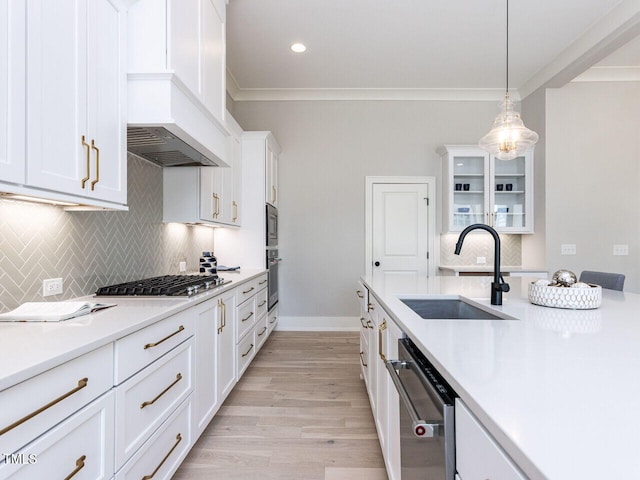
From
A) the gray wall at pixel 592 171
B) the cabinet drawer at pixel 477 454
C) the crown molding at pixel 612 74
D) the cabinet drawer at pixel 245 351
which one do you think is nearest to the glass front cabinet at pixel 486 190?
the gray wall at pixel 592 171

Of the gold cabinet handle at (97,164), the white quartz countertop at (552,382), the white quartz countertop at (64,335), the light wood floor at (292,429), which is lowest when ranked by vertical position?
the light wood floor at (292,429)

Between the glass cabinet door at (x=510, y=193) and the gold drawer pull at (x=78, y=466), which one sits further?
the glass cabinet door at (x=510, y=193)

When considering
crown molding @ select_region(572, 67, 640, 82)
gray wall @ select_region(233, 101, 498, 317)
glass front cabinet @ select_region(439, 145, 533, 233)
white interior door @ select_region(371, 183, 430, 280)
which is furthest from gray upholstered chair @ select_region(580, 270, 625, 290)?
crown molding @ select_region(572, 67, 640, 82)

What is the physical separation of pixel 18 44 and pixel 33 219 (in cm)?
79

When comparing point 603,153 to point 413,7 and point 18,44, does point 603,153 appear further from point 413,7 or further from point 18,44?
point 18,44

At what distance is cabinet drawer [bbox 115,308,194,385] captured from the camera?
1.23m

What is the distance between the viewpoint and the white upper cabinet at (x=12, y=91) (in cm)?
109

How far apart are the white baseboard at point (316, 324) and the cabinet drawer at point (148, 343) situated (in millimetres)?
3029

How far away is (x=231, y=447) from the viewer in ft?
6.77

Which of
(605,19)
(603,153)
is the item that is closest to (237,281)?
(605,19)

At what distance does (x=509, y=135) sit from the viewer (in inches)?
109

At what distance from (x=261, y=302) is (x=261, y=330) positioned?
11.1 inches

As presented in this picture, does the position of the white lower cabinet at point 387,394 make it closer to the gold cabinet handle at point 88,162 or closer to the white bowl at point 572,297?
the white bowl at point 572,297

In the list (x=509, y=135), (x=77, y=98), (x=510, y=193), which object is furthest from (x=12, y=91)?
Answer: (x=510, y=193)
